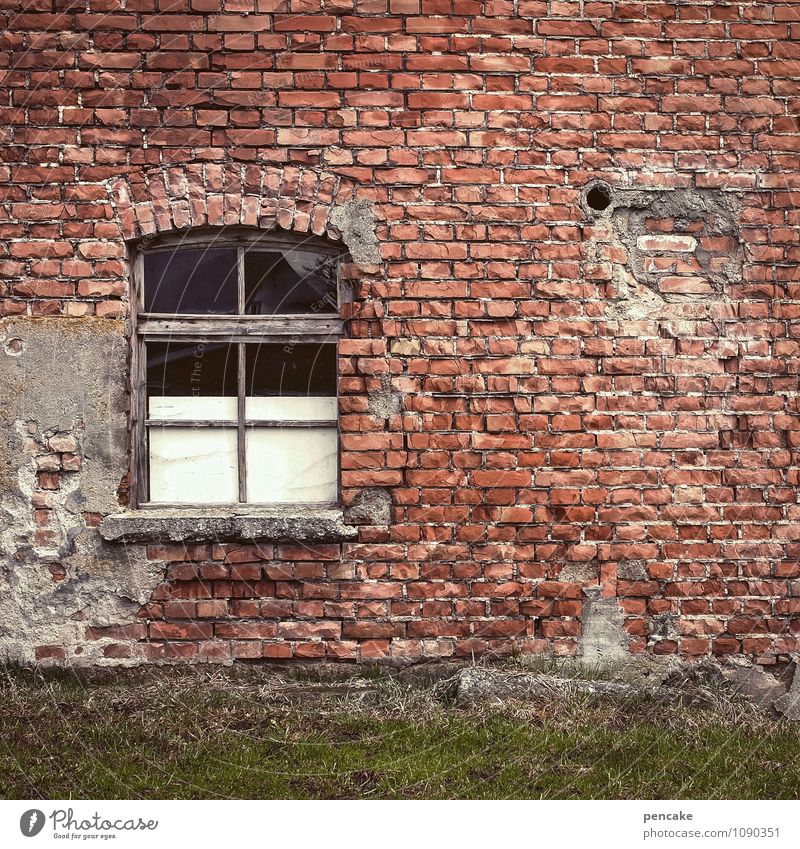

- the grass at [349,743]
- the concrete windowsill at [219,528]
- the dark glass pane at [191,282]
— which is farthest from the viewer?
the dark glass pane at [191,282]

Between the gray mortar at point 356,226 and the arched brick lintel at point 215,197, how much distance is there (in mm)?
62

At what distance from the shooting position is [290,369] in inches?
144

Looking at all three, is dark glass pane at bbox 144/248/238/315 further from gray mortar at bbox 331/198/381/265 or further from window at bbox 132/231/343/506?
gray mortar at bbox 331/198/381/265

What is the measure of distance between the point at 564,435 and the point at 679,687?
1.28 metres

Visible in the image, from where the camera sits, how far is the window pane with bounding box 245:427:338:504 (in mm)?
3666

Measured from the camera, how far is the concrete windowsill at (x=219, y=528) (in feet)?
11.3

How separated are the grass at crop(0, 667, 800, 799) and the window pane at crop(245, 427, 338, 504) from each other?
0.84 meters

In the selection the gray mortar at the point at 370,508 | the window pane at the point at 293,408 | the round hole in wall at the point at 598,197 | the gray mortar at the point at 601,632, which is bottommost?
the gray mortar at the point at 601,632

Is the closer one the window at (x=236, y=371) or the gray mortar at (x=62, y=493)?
the gray mortar at (x=62, y=493)

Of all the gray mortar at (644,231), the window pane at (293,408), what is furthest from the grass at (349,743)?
the gray mortar at (644,231)

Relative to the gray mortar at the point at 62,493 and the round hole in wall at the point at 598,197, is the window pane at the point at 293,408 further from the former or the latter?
the round hole in wall at the point at 598,197

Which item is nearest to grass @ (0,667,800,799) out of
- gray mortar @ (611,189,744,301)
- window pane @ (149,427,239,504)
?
window pane @ (149,427,239,504)

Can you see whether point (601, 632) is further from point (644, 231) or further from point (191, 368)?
point (191, 368)

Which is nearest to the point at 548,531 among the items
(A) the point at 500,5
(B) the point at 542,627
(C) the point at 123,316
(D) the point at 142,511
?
(B) the point at 542,627
